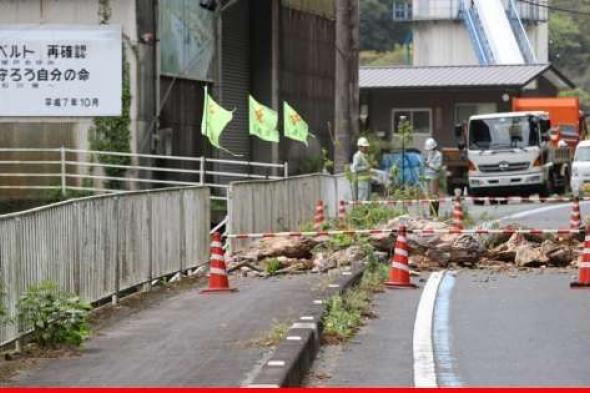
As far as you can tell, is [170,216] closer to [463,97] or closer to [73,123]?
[73,123]

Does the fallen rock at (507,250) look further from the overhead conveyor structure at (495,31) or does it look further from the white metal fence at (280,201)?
the overhead conveyor structure at (495,31)

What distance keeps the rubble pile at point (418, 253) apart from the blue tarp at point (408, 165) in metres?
10.0

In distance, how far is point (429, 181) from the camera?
30953 mm

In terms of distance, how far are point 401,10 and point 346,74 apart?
6759cm

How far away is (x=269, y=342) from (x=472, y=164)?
30.4 meters

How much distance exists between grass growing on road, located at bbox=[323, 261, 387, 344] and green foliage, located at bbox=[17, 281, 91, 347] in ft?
7.47

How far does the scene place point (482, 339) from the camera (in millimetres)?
12391

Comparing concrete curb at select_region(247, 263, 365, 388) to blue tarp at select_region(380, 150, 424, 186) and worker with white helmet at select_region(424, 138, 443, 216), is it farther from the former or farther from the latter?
blue tarp at select_region(380, 150, 424, 186)

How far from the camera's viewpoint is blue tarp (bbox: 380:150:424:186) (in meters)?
33.1

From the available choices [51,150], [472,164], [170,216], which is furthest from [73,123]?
[472,164]

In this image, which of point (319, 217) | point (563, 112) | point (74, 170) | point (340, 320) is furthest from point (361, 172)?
point (563, 112)

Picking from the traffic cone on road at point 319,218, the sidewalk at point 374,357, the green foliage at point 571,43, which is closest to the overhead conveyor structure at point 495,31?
the green foliage at point 571,43

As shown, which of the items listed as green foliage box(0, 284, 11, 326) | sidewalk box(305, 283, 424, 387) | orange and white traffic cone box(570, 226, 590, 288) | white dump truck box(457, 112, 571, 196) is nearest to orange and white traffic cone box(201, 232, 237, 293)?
sidewalk box(305, 283, 424, 387)

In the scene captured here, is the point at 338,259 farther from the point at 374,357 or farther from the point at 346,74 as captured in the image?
the point at 346,74
